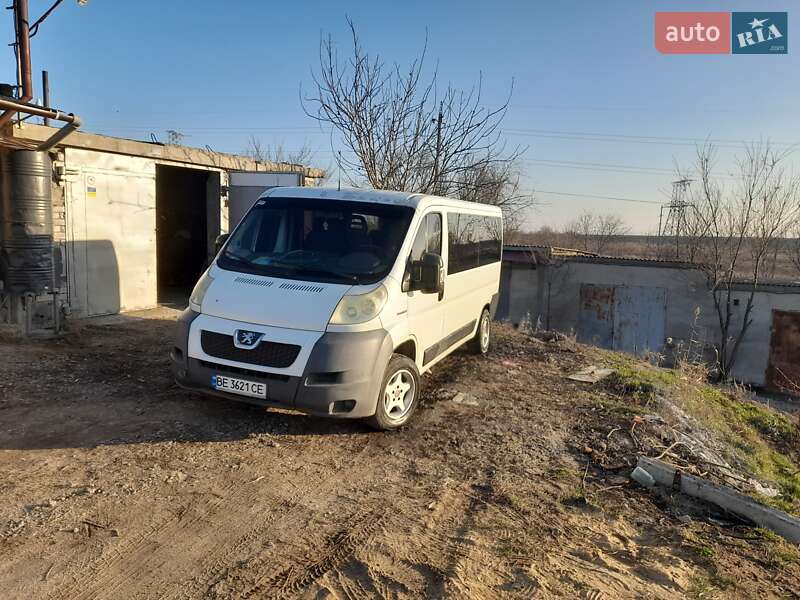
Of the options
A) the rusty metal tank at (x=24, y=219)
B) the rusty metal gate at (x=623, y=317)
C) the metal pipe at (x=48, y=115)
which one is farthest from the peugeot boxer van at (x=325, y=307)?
the rusty metal gate at (x=623, y=317)

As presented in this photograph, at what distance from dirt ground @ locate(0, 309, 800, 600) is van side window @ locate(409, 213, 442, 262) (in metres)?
1.71

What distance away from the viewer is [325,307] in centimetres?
454

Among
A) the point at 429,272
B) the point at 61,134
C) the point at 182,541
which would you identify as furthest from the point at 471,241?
the point at 61,134

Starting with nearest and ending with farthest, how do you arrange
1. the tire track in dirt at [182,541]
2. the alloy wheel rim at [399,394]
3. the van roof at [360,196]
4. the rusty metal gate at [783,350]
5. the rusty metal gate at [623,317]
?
the tire track in dirt at [182,541] < the alloy wheel rim at [399,394] < the van roof at [360,196] < the rusty metal gate at [783,350] < the rusty metal gate at [623,317]

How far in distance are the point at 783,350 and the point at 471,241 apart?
56.3 feet

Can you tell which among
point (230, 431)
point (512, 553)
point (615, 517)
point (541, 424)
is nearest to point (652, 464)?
point (615, 517)

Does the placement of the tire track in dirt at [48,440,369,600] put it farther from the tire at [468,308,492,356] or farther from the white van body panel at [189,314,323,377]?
the tire at [468,308,492,356]

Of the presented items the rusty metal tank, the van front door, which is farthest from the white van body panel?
the rusty metal tank

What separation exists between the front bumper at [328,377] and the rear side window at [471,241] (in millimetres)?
2042

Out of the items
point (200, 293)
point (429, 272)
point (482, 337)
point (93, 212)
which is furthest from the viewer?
point (93, 212)

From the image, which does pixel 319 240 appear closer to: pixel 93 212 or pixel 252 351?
pixel 252 351

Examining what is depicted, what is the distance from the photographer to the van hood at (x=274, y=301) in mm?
4504

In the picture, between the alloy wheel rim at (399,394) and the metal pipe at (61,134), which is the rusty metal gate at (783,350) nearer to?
the alloy wheel rim at (399,394)

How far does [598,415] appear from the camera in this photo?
6.04 metres
